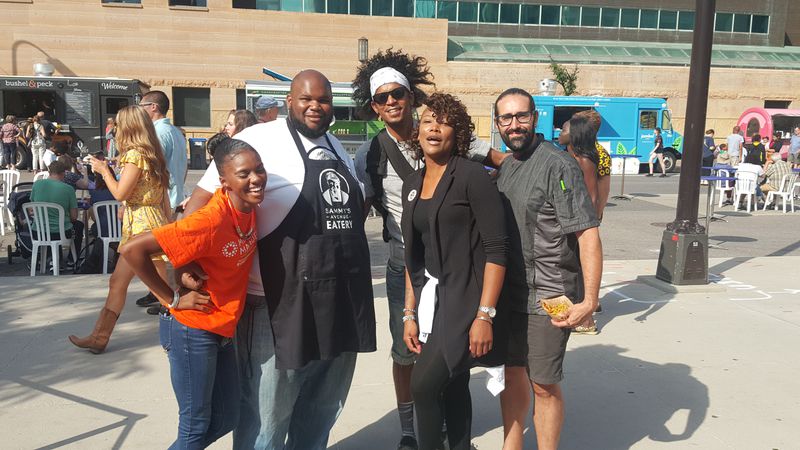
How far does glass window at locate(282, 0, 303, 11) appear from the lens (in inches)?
1253

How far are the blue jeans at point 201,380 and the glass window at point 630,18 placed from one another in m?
40.1

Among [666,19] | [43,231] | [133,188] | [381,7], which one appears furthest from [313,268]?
[666,19]

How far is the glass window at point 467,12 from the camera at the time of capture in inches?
1432

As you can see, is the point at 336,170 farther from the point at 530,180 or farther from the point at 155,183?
the point at 155,183

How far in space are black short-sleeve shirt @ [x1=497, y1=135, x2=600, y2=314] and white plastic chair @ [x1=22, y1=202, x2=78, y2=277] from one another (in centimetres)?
602

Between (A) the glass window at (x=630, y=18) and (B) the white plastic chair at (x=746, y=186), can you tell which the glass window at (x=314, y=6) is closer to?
→ (A) the glass window at (x=630, y=18)

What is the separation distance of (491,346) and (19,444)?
8.28 ft

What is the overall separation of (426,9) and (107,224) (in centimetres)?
2966

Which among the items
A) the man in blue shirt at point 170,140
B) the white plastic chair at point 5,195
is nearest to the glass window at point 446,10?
the white plastic chair at point 5,195

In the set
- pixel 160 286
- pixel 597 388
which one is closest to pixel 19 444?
pixel 160 286

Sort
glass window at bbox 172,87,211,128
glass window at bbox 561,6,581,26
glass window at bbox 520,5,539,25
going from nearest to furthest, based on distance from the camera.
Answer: glass window at bbox 172,87,211,128 → glass window at bbox 520,5,539,25 → glass window at bbox 561,6,581,26

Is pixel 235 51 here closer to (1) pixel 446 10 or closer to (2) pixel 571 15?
(1) pixel 446 10

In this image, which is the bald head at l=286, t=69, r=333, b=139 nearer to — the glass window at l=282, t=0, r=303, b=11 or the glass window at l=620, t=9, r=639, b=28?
the glass window at l=282, t=0, r=303, b=11

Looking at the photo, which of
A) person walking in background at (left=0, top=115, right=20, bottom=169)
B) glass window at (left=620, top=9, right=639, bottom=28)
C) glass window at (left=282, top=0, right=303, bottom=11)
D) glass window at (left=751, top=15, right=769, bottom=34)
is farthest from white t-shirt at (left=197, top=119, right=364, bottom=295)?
glass window at (left=751, top=15, right=769, bottom=34)
